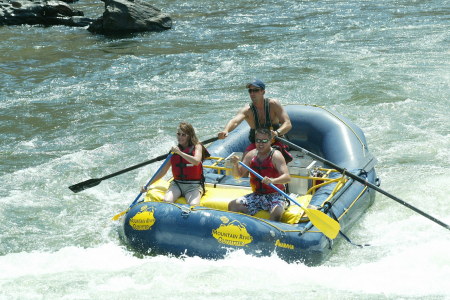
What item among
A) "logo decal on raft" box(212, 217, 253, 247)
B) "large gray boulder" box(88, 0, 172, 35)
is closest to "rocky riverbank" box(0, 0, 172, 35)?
"large gray boulder" box(88, 0, 172, 35)

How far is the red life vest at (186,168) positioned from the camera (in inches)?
233

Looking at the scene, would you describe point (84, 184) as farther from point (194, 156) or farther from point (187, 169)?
point (194, 156)

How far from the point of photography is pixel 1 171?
8250 millimetres

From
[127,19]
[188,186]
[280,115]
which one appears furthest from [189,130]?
[127,19]

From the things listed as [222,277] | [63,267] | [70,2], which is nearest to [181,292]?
[222,277]

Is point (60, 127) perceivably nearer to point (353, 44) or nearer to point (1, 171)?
point (1, 171)

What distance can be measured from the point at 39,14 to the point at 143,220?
13.8m

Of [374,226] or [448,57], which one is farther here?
[448,57]

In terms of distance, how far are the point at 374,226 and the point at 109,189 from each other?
301 cm

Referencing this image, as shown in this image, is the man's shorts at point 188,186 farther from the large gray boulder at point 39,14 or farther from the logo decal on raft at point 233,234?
the large gray boulder at point 39,14

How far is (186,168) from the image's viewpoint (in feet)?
19.5

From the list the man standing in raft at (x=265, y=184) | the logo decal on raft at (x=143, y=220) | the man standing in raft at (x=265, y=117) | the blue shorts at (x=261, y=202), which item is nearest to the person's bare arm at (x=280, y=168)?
the man standing in raft at (x=265, y=184)

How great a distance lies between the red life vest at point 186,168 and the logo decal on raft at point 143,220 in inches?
18.8

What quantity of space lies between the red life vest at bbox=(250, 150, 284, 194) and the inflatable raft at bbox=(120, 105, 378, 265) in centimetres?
20
